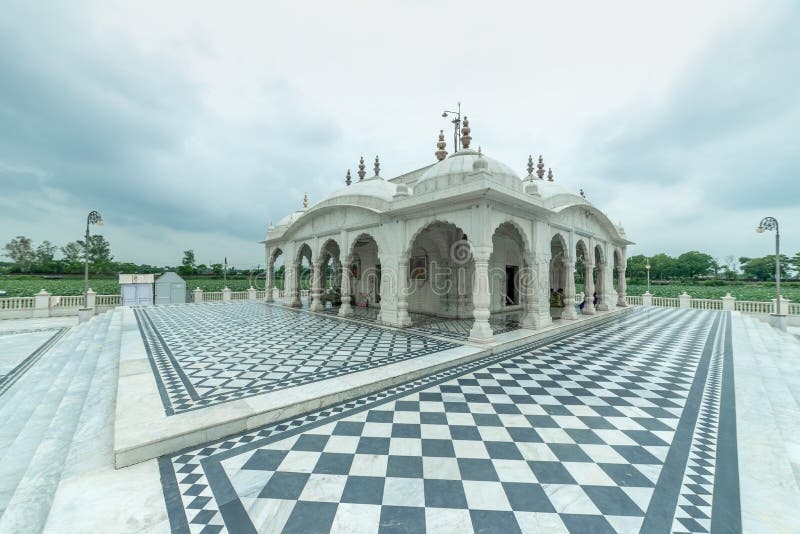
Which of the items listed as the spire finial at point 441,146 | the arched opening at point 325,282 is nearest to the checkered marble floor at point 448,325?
the arched opening at point 325,282

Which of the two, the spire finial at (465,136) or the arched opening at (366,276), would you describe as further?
the arched opening at (366,276)

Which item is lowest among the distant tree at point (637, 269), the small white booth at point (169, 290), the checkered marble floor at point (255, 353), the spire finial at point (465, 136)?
the checkered marble floor at point (255, 353)

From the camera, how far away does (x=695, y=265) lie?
68625mm

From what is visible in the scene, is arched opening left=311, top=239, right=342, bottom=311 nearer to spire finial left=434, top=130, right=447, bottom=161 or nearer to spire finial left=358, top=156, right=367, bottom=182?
spire finial left=358, top=156, right=367, bottom=182

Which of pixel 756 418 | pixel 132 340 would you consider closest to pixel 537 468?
pixel 756 418

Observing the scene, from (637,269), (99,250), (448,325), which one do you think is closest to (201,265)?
(99,250)

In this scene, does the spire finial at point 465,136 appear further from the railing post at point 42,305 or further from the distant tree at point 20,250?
the distant tree at point 20,250

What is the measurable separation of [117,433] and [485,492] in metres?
3.81

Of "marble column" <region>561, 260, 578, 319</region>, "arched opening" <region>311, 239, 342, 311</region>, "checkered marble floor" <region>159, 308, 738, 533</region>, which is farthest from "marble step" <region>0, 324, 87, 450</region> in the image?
"marble column" <region>561, 260, 578, 319</region>

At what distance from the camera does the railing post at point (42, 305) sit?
1624 cm

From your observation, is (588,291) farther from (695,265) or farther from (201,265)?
(695,265)

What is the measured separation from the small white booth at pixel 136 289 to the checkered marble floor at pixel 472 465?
21021 mm

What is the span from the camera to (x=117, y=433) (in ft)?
11.1

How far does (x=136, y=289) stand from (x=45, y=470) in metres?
20.5
